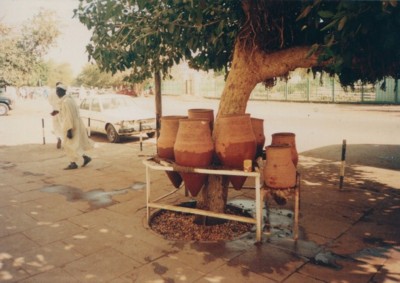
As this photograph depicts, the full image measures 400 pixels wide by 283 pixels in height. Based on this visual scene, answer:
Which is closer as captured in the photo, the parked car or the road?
the road

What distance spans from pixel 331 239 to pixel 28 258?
3.67m

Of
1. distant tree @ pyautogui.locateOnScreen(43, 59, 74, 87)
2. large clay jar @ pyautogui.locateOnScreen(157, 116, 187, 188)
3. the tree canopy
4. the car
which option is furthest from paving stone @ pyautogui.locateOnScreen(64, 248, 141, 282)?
distant tree @ pyautogui.locateOnScreen(43, 59, 74, 87)

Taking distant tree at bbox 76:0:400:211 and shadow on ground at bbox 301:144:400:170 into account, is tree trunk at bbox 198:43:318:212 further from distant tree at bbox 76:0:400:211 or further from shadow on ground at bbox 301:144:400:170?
shadow on ground at bbox 301:144:400:170

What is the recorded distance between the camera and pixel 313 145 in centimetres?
1172

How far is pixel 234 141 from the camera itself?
14.2 ft

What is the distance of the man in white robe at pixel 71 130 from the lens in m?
8.50

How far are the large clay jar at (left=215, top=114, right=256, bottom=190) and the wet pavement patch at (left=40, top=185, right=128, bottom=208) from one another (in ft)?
8.54

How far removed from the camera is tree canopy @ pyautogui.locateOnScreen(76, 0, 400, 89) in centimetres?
320

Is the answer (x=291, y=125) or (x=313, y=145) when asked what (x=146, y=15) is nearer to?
(x=313, y=145)

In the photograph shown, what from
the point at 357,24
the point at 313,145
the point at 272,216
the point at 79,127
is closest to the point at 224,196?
the point at 272,216

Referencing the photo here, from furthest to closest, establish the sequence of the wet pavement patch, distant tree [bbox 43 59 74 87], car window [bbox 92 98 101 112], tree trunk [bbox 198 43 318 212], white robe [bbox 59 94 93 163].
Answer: distant tree [bbox 43 59 74 87] → car window [bbox 92 98 101 112] → white robe [bbox 59 94 93 163] → the wet pavement patch → tree trunk [bbox 198 43 318 212]

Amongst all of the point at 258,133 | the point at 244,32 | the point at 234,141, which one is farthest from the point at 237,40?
the point at 234,141

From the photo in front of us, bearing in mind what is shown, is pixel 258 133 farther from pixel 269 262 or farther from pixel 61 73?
pixel 61 73

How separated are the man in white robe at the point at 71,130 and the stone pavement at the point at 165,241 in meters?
1.24
